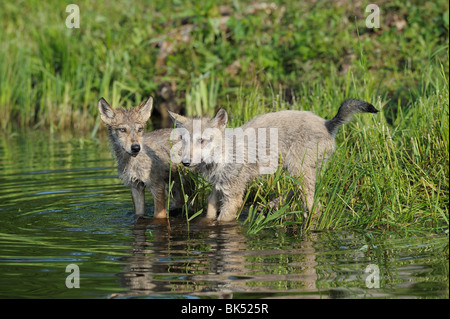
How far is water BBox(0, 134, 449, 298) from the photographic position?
18.3 ft

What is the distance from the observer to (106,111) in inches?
335

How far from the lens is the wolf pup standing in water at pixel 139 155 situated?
8367 mm

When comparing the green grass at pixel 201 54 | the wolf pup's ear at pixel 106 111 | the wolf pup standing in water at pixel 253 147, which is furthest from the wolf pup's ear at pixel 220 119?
the green grass at pixel 201 54

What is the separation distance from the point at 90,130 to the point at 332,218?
9550 mm

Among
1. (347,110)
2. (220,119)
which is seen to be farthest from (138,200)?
(347,110)

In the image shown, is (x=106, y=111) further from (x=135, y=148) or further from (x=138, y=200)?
(x=138, y=200)

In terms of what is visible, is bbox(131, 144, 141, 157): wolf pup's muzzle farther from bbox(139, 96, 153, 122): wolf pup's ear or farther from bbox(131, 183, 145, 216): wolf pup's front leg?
Result: bbox(131, 183, 145, 216): wolf pup's front leg

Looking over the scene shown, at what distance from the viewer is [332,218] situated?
7426 mm

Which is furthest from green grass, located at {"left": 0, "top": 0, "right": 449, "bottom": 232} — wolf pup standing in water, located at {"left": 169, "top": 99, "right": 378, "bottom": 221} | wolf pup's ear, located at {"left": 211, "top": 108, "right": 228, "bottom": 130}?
wolf pup's ear, located at {"left": 211, "top": 108, "right": 228, "bottom": 130}

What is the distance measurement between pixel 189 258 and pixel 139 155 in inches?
92.9

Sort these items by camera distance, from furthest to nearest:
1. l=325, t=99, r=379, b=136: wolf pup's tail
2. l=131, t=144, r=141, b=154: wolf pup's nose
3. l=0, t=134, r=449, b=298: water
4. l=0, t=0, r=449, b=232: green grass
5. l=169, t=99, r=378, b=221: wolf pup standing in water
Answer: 1. l=0, t=0, r=449, b=232: green grass
2. l=131, t=144, r=141, b=154: wolf pup's nose
3. l=169, t=99, r=378, b=221: wolf pup standing in water
4. l=325, t=99, r=379, b=136: wolf pup's tail
5. l=0, t=134, r=449, b=298: water

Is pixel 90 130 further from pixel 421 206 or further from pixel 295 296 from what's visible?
Result: pixel 295 296

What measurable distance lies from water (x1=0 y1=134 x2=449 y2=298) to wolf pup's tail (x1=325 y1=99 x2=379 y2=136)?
54.0 inches

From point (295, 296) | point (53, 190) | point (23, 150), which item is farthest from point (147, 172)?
point (23, 150)
